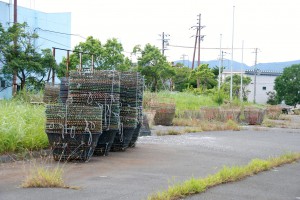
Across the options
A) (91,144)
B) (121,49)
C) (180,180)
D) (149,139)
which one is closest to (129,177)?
(180,180)

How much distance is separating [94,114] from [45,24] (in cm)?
3936

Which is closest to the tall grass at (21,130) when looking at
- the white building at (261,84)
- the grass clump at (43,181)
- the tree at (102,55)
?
the grass clump at (43,181)

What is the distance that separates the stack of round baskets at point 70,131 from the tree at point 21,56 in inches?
774

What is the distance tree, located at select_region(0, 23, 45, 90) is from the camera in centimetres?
2952

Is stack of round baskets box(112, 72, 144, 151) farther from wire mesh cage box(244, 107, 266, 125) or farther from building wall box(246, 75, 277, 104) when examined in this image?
building wall box(246, 75, 277, 104)

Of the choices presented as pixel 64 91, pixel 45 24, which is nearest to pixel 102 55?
pixel 45 24

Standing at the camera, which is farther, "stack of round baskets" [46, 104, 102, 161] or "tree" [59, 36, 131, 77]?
"tree" [59, 36, 131, 77]

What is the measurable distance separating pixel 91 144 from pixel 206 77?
1946 inches

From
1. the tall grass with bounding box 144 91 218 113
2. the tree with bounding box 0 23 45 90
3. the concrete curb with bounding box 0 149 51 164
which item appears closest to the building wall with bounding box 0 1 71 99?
the tree with bounding box 0 23 45 90

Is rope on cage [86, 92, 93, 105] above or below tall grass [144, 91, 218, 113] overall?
above

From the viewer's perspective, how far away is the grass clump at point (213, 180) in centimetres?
684

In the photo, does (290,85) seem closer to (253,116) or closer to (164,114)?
(253,116)

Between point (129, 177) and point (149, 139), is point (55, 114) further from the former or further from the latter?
point (149, 139)

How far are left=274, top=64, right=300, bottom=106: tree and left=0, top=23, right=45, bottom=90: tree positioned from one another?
60805 millimetres
